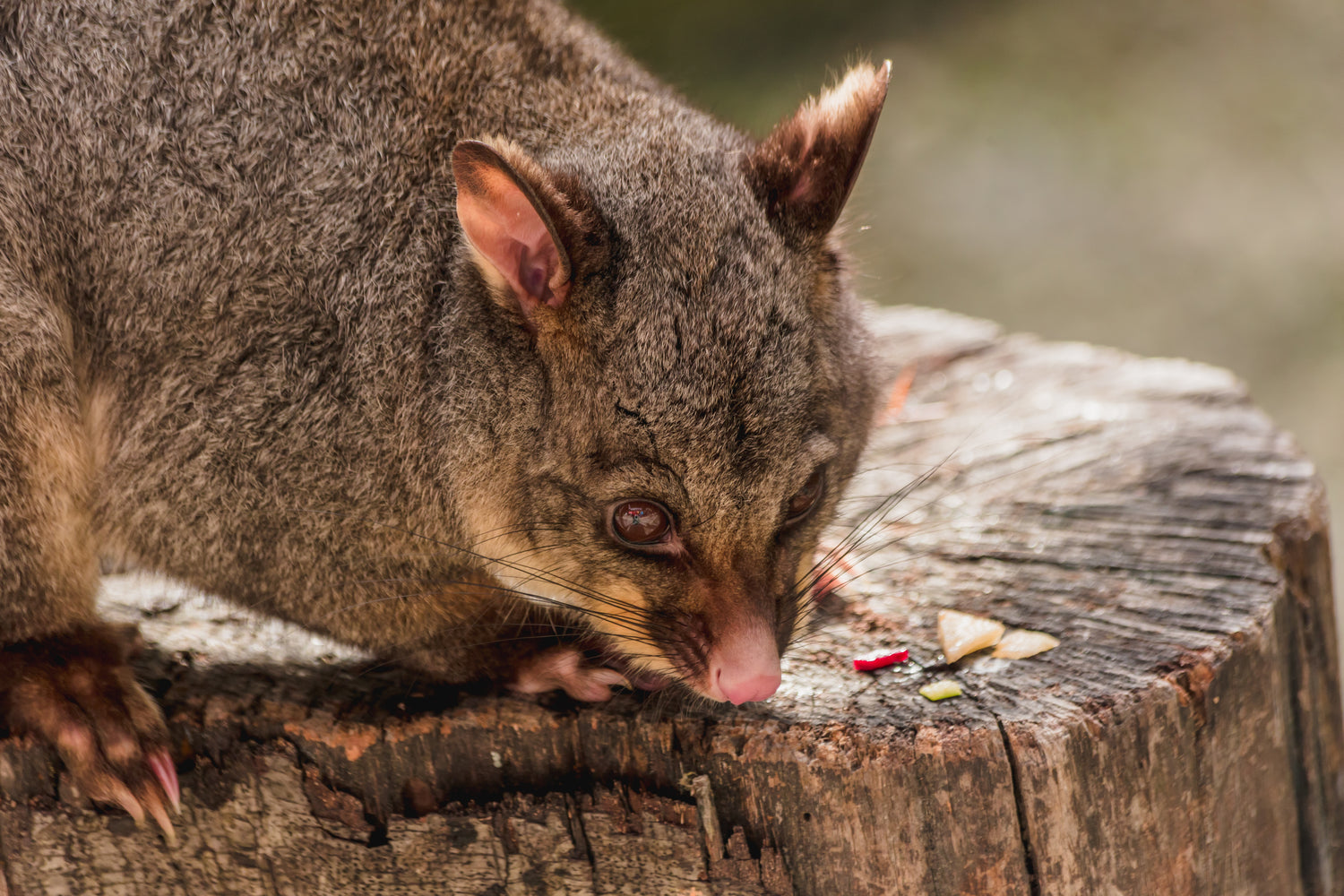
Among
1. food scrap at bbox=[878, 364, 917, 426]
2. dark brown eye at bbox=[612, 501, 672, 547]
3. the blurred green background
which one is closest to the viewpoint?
dark brown eye at bbox=[612, 501, 672, 547]

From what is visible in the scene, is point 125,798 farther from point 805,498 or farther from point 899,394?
point 899,394

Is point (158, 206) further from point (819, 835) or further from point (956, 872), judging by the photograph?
point (956, 872)

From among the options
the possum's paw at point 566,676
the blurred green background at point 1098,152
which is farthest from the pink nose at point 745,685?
the blurred green background at point 1098,152

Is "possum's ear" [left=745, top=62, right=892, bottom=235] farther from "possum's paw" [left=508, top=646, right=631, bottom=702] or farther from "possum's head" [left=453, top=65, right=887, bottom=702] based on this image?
"possum's paw" [left=508, top=646, right=631, bottom=702]

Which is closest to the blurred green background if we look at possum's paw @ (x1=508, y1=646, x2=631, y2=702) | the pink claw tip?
possum's paw @ (x1=508, y1=646, x2=631, y2=702)

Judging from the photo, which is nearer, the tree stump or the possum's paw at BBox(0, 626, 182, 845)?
the tree stump

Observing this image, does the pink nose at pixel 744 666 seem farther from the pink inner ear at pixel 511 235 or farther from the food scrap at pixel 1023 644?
Answer: the pink inner ear at pixel 511 235

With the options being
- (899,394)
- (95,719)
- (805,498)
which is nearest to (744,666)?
(805,498)
